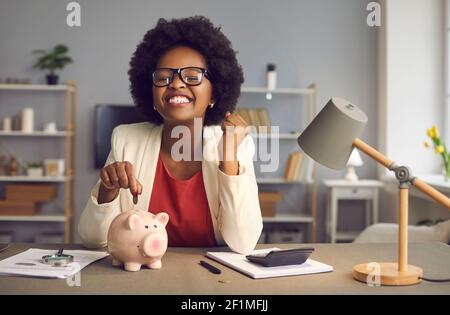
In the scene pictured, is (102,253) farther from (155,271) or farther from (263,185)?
(263,185)

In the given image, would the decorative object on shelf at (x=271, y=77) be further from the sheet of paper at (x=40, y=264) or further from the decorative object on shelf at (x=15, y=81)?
the sheet of paper at (x=40, y=264)

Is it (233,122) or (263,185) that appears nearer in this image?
(233,122)

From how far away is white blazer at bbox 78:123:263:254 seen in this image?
155 cm

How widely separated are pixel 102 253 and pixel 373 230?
1.94 metres

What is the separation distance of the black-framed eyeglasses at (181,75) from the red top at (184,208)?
0.30 m

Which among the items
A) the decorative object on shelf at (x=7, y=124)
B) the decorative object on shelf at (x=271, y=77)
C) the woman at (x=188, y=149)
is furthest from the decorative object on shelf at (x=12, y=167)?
the woman at (x=188, y=149)

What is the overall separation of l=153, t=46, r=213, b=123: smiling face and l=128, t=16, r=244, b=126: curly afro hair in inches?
2.1

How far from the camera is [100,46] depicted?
486cm

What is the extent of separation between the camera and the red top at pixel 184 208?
171 cm

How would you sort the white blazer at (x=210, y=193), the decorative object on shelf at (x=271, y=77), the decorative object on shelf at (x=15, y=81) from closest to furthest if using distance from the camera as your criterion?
the white blazer at (x=210, y=193)
the decorative object on shelf at (x=15, y=81)
the decorative object on shelf at (x=271, y=77)

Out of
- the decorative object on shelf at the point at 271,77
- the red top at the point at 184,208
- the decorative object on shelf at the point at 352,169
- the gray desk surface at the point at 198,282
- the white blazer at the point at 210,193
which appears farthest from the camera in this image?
the decorative object on shelf at the point at 271,77

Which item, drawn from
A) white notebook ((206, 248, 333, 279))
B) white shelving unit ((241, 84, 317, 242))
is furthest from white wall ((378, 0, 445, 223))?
white notebook ((206, 248, 333, 279))
